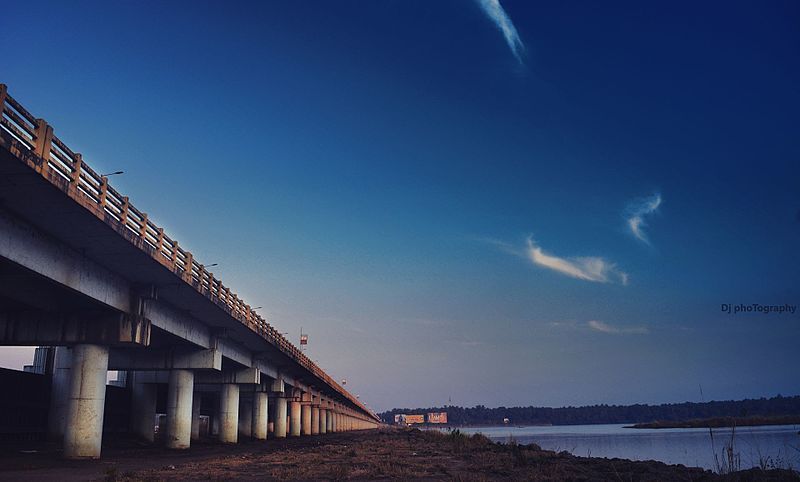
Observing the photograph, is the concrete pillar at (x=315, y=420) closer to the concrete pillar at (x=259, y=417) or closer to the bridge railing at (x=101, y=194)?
the concrete pillar at (x=259, y=417)

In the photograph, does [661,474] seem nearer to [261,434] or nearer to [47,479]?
[47,479]

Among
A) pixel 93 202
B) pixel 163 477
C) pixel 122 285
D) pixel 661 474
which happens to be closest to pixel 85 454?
pixel 122 285

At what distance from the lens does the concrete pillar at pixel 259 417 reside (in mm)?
58250

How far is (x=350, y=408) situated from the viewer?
151m

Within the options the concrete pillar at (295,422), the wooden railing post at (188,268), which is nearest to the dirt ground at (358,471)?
the wooden railing post at (188,268)

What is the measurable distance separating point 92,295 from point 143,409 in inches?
1008

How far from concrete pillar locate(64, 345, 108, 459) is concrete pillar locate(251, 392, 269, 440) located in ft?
111

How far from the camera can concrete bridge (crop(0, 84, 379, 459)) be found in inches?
713

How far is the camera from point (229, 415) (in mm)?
49156

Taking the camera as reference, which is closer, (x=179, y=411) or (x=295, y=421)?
(x=179, y=411)

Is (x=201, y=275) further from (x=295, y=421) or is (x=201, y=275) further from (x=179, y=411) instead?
(x=295, y=421)

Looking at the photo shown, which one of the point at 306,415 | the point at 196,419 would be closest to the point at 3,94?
the point at 196,419

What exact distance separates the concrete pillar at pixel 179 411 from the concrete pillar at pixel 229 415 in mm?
10067

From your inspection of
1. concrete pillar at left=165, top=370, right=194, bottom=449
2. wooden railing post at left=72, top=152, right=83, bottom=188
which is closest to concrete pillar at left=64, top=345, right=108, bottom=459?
wooden railing post at left=72, top=152, right=83, bottom=188
